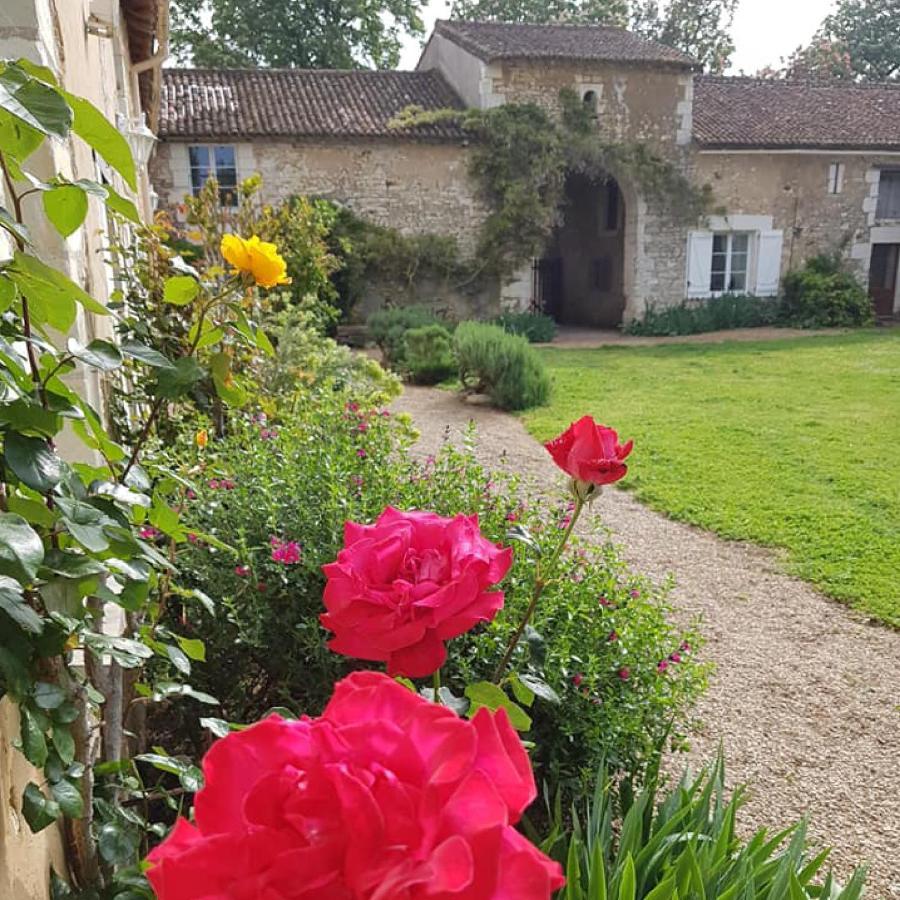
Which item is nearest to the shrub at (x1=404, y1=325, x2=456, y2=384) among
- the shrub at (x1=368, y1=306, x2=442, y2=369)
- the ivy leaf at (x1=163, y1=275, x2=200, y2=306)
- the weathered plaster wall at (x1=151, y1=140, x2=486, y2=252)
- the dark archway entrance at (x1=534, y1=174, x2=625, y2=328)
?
the shrub at (x1=368, y1=306, x2=442, y2=369)

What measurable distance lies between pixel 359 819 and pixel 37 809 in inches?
29.4

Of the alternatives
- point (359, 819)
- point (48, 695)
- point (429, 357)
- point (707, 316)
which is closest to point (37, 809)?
point (48, 695)

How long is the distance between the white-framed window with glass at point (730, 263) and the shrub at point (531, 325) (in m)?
4.33

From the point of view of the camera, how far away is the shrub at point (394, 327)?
41.0ft

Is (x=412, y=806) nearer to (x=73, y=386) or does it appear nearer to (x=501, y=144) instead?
(x=73, y=386)

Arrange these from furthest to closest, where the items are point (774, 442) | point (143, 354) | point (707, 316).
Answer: point (707, 316) → point (774, 442) → point (143, 354)

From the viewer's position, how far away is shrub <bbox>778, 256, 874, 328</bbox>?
16.8 m

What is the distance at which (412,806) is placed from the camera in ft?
1.50

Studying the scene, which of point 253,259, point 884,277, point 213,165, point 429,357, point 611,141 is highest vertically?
point 611,141

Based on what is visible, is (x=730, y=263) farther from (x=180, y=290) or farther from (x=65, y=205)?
(x=65, y=205)

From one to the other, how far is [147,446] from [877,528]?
15.2 feet

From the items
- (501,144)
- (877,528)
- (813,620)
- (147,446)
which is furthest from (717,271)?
(147,446)

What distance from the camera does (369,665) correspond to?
7.39ft

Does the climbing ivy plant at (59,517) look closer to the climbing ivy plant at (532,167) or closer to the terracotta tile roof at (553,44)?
the climbing ivy plant at (532,167)
